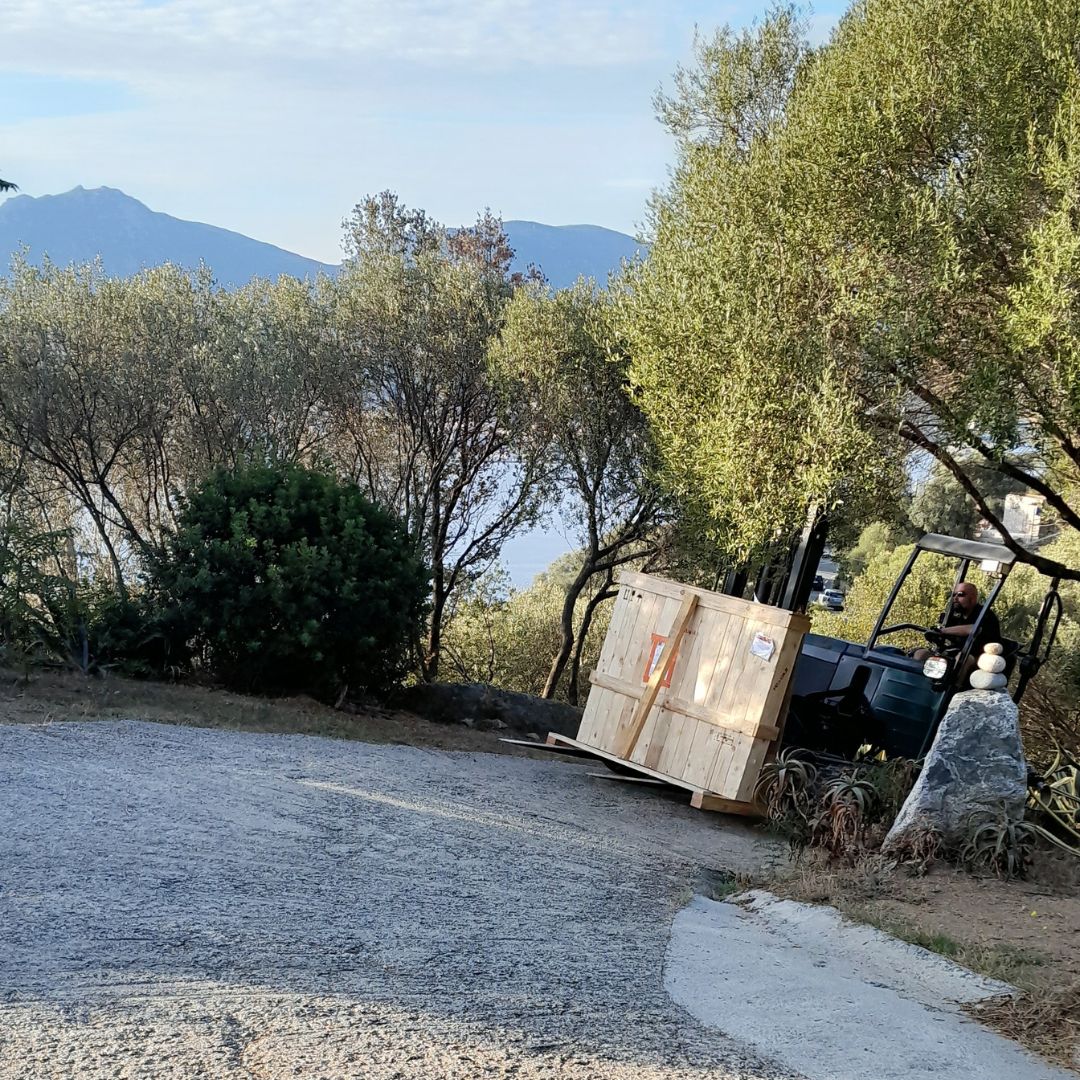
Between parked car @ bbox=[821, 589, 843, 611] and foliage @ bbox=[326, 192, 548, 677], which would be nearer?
foliage @ bbox=[326, 192, 548, 677]

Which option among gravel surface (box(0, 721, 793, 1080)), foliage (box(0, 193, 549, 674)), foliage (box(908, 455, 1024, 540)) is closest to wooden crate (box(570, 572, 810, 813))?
gravel surface (box(0, 721, 793, 1080))

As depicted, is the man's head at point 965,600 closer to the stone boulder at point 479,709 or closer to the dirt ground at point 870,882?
the dirt ground at point 870,882

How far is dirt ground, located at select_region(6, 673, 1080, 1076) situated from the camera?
6621 mm

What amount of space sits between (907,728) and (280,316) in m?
12.3

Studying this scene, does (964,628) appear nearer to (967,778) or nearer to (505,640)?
(967,778)

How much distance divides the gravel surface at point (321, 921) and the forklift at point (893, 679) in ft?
5.92

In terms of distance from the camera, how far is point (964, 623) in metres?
11.5

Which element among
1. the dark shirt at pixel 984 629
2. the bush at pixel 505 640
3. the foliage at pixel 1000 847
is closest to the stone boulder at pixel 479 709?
the bush at pixel 505 640

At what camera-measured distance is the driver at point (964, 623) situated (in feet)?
35.8

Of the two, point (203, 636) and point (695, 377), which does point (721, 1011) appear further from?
point (203, 636)

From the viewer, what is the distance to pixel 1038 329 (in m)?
10.6

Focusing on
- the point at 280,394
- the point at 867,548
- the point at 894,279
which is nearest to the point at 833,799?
the point at 894,279

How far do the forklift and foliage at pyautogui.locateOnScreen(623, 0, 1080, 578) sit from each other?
114 cm

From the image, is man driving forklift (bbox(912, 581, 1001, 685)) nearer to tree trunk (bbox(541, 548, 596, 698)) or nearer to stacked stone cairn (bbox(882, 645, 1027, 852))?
stacked stone cairn (bbox(882, 645, 1027, 852))
